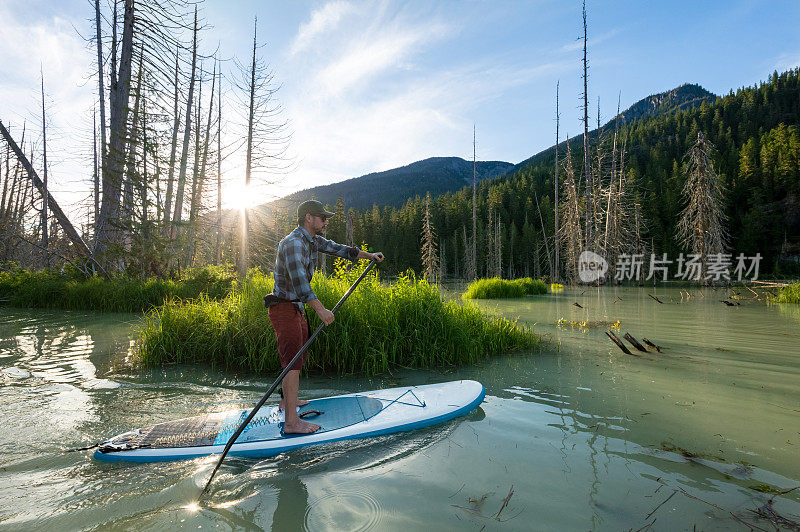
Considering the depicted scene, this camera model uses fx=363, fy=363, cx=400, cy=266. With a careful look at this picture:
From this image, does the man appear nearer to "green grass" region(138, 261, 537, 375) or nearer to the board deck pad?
the board deck pad

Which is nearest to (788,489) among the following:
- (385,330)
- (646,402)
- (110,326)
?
(646,402)

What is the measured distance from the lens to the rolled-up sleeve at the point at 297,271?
148 inches

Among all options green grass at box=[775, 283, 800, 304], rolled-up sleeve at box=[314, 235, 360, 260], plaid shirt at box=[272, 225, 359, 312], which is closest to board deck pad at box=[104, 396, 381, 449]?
plaid shirt at box=[272, 225, 359, 312]

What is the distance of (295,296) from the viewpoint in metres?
3.92

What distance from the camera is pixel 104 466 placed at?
3.21m

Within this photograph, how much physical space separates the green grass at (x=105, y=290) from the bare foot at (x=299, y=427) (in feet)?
36.3

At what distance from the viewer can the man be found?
3.78m

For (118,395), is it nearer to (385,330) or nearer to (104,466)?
(104,466)

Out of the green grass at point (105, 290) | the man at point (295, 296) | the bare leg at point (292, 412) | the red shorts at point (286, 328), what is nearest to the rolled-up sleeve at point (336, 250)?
the man at point (295, 296)

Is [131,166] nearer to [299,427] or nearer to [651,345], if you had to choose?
[299,427]

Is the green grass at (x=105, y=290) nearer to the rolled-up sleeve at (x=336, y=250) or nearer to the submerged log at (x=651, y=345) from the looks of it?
the rolled-up sleeve at (x=336, y=250)

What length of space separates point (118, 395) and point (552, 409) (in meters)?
5.88

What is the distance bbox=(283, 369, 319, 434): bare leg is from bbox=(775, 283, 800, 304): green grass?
23169 millimetres

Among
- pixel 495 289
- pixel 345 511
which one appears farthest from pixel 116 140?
pixel 495 289
